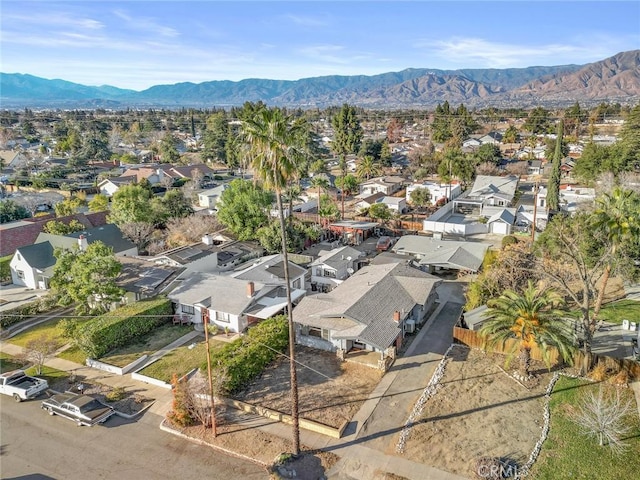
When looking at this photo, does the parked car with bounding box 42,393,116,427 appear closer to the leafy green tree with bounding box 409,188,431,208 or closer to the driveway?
the driveway

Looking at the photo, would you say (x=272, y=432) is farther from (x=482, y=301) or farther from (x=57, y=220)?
(x=57, y=220)

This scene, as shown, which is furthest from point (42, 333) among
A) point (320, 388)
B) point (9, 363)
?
point (320, 388)

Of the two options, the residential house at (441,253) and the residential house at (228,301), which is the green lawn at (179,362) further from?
the residential house at (441,253)

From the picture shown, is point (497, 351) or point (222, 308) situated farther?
point (222, 308)

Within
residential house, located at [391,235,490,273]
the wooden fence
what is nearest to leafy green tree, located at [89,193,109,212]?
residential house, located at [391,235,490,273]

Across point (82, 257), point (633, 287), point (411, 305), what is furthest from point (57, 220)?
point (633, 287)
